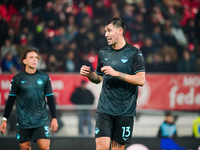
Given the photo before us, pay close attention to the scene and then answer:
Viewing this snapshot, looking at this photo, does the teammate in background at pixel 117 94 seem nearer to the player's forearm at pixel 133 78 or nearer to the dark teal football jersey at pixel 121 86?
the dark teal football jersey at pixel 121 86

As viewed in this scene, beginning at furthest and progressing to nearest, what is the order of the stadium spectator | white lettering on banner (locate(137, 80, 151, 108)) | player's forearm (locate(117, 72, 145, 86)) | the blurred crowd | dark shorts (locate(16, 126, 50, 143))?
1. the blurred crowd
2. the stadium spectator
3. white lettering on banner (locate(137, 80, 151, 108))
4. dark shorts (locate(16, 126, 50, 143))
5. player's forearm (locate(117, 72, 145, 86))

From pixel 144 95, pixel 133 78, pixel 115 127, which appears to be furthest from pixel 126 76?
pixel 144 95

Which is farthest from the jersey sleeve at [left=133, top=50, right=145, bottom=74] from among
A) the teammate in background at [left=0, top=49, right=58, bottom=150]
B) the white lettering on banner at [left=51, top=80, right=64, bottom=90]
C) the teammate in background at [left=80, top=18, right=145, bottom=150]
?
the white lettering on banner at [left=51, top=80, right=64, bottom=90]

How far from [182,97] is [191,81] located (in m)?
0.53

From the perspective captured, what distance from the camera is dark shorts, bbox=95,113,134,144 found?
496 cm

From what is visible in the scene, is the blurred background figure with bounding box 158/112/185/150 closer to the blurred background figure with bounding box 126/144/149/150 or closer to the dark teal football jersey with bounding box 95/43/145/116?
the blurred background figure with bounding box 126/144/149/150

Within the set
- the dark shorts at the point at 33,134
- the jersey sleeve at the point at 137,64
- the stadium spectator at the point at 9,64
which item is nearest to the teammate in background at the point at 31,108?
the dark shorts at the point at 33,134

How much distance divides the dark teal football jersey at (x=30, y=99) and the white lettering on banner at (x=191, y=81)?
5522 mm

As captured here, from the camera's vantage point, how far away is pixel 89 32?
12680mm

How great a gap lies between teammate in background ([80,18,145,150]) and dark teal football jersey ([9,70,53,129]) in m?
1.34

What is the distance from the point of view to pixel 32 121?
598 centimetres

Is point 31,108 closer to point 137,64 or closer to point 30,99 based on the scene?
point 30,99

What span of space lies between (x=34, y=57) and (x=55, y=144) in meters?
2.78

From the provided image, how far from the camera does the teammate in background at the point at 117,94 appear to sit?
16.2ft
